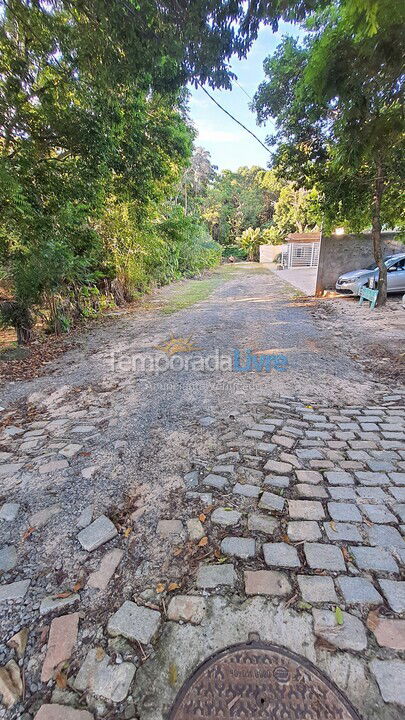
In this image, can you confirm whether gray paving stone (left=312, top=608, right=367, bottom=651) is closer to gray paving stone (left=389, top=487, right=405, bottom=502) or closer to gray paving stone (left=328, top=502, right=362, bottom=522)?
gray paving stone (left=328, top=502, right=362, bottom=522)

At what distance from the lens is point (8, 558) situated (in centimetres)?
172

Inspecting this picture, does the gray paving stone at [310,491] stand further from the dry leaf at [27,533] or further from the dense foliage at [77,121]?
the dense foliage at [77,121]

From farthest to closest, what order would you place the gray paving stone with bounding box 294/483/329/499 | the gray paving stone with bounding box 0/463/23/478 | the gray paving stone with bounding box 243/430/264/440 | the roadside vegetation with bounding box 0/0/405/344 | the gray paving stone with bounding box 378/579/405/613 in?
the roadside vegetation with bounding box 0/0/405/344 < the gray paving stone with bounding box 243/430/264/440 < the gray paving stone with bounding box 0/463/23/478 < the gray paving stone with bounding box 294/483/329/499 < the gray paving stone with bounding box 378/579/405/613

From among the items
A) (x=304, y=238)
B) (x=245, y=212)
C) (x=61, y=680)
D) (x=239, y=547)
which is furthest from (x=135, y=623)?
(x=245, y=212)

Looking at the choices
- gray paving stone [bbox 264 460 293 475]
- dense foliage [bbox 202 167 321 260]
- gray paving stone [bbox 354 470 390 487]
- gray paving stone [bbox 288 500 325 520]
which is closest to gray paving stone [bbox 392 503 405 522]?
gray paving stone [bbox 354 470 390 487]

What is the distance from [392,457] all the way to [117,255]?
850 cm

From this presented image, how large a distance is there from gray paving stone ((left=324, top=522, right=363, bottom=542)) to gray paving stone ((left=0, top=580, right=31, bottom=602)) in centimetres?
165

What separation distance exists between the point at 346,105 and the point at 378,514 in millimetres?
3904

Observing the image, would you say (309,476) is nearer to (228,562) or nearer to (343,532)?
(343,532)

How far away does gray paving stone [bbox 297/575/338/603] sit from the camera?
142 cm

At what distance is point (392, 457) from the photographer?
2455mm

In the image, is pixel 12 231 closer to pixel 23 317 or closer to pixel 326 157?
pixel 23 317

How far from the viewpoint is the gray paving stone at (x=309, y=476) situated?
2.19 m

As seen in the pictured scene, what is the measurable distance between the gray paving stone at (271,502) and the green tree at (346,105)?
3.04 metres
